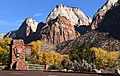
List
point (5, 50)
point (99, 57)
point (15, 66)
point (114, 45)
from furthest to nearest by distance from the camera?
point (114, 45), point (99, 57), point (5, 50), point (15, 66)

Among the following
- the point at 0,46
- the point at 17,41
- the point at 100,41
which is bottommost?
the point at 17,41

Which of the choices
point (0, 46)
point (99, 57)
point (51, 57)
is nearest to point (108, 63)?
point (99, 57)

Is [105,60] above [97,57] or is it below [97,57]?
below

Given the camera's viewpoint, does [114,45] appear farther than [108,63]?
Yes

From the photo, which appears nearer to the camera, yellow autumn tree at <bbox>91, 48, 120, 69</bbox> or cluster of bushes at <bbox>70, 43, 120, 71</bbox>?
cluster of bushes at <bbox>70, 43, 120, 71</bbox>

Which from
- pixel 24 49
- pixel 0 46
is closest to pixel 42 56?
pixel 0 46

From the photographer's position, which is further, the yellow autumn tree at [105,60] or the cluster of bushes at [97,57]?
the yellow autumn tree at [105,60]

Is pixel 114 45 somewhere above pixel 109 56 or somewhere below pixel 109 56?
above

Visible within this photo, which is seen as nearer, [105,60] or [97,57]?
[105,60]

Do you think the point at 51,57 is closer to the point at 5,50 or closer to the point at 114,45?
the point at 5,50

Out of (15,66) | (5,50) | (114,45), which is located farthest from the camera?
(114,45)

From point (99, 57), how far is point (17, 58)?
8389cm

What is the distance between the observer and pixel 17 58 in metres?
35.9

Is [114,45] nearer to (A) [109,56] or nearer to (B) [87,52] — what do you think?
(A) [109,56]
